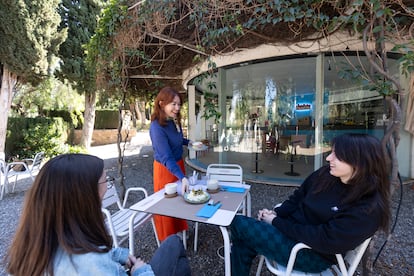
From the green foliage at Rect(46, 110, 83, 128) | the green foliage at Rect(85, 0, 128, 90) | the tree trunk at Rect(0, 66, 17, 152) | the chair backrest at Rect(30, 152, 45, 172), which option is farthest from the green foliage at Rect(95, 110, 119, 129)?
the green foliage at Rect(85, 0, 128, 90)

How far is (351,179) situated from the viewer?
51.8 inches

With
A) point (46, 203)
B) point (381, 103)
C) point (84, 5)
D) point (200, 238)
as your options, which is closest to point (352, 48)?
point (381, 103)

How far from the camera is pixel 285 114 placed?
6.55 metres

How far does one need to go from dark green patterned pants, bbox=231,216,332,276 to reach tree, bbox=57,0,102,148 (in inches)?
307

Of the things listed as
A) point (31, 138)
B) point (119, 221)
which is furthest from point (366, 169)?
point (31, 138)

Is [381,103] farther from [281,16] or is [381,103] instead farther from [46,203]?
[46,203]

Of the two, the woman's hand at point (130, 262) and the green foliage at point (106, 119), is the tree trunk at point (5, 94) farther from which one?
the green foliage at point (106, 119)

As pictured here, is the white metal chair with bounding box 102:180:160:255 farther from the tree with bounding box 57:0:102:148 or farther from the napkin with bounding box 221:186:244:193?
the tree with bounding box 57:0:102:148

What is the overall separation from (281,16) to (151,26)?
1.66 m

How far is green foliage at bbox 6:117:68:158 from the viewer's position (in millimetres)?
7082

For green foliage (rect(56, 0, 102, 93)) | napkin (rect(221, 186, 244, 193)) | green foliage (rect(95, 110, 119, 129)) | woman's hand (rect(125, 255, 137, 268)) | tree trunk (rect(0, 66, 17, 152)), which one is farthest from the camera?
green foliage (rect(95, 110, 119, 129))

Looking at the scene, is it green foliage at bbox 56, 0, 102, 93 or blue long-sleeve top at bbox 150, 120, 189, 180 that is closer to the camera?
blue long-sleeve top at bbox 150, 120, 189, 180

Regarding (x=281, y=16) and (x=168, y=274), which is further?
(x=281, y=16)

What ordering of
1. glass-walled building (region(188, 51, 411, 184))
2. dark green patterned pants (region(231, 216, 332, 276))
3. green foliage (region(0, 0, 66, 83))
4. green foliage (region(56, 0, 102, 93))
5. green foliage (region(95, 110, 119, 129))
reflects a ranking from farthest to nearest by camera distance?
green foliage (region(95, 110, 119, 129)), green foliage (region(56, 0, 102, 93)), green foliage (region(0, 0, 66, 83)), glass-walled building (region(188, 51, 411, 184)), dark green patterned pants (region(231, 216, 332, 276))
